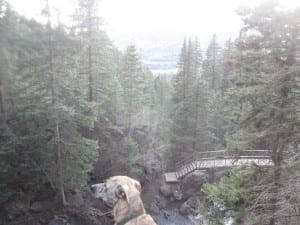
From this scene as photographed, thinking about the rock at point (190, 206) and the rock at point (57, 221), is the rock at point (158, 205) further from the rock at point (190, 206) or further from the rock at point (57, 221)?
the rock at point (57, 221)

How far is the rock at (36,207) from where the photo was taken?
16.1 meters

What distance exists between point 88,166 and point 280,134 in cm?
1067

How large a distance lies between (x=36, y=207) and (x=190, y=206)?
397 inches

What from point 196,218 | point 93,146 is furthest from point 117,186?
point 196,218

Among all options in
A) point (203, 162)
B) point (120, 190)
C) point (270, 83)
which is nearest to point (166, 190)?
point (203, 162)

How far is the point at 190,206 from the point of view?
67.7 feet

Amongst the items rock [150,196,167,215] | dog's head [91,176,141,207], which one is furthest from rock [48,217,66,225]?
dog's head [91,176,141,207]

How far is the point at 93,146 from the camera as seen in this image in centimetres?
1584

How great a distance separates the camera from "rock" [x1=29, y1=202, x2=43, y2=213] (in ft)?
52.9

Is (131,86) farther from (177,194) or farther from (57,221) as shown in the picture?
(57,221)

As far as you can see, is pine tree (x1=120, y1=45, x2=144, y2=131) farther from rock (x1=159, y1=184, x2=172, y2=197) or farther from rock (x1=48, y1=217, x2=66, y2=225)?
rock (x1=48, y1=217, x2=66, y2=225)

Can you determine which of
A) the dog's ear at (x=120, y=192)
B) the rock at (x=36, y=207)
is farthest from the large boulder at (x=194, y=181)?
the dog's ear at (x=120, y=192)

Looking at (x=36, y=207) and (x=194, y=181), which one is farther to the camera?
(x=194, y=181)

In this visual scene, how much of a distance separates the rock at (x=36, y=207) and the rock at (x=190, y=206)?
927 centimetres
